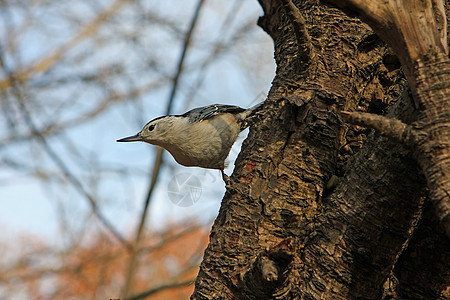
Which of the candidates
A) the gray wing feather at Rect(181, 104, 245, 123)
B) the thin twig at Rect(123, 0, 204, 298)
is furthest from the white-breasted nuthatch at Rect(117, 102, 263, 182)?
the thin twig at Rect(123, 0, 204, 298)

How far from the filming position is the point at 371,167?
1.84 m

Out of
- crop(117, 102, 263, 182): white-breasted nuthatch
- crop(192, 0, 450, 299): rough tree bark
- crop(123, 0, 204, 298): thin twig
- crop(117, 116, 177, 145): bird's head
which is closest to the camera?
crop(192, 0, 450, 299): rough tree bark

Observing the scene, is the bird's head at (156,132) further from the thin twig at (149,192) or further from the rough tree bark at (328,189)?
the rough tree bark at (328,189)

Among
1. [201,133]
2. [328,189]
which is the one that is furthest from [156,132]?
[328,189]

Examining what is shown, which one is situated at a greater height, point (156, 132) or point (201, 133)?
Result: point (156, 132)

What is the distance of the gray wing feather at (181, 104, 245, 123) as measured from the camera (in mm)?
4074

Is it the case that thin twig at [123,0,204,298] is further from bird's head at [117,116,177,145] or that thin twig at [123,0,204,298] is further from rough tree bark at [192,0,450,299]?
rough tree bark at [192,0,450,299]

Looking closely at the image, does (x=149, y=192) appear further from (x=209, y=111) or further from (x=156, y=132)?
(x=209, y=111)

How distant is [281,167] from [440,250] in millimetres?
750

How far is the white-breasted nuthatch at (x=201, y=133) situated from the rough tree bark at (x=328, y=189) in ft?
4.19

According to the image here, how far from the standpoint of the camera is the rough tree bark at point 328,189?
5.82 feet

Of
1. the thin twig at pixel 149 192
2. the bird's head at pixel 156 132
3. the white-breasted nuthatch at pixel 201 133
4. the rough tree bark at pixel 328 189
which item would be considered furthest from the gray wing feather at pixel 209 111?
the rough tree bark at pixel 328 189

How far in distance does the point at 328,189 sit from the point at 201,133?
1.81m

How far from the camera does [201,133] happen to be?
387cm
